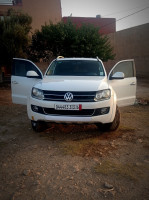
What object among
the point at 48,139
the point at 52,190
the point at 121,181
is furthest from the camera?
the point at 48,139

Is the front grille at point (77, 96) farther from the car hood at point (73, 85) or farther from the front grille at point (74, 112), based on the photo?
the front grille at point (74, 112)

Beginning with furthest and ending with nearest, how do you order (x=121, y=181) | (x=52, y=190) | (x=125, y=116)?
(x=125, y=116)
(x=121, y=181)
(x=52, y=190)

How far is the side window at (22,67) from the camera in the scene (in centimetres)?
490

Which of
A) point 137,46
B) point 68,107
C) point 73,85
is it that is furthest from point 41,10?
point 68,107

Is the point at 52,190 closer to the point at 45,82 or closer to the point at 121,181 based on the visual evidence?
the point at 121,181

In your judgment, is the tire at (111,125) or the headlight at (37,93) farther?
the tire at (111,125)

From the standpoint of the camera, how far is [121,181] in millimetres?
2461

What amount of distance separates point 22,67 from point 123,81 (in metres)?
2.50

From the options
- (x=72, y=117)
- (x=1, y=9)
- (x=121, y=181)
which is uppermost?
(x=1, y=9)

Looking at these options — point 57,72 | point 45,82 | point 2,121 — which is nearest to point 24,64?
point 57,72

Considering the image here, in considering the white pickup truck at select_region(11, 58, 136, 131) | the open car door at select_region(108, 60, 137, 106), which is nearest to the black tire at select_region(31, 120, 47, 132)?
the white pickup truck at select_region(11, 58, 136, 131)

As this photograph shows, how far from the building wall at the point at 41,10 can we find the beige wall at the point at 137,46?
849 centimetres

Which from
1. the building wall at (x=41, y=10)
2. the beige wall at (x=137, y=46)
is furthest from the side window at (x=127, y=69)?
the building wall at (x=41, y=10)

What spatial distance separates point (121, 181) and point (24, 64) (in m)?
3.68
